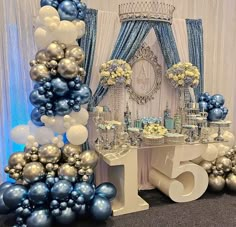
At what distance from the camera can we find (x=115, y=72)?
2.71 metres

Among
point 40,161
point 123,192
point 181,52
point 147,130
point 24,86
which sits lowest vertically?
point 123,192

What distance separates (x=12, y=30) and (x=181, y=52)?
1929 millimetres

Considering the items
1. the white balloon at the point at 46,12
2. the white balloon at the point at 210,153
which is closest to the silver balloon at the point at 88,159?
the white balloon at the point at 46,12

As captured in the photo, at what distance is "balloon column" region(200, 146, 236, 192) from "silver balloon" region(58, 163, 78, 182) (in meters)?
1.58

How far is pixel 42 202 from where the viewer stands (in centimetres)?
220

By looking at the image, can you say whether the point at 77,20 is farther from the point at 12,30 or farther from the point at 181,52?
the point at 181,52

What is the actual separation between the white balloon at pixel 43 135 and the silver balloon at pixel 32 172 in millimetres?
244

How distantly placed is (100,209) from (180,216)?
0.80 metres

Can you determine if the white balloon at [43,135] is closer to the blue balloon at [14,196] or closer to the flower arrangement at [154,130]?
the blue balloon at [14,196]

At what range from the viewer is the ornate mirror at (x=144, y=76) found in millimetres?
3031

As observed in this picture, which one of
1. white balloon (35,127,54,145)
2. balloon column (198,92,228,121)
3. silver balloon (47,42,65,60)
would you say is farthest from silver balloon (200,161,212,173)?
silver balloon (47,42,65,60)

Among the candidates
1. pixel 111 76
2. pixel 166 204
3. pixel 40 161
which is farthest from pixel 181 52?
pixel 40 161

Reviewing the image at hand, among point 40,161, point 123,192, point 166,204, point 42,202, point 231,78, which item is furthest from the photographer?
point 231,78

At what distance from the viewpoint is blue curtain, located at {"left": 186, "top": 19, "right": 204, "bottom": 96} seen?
319cm
